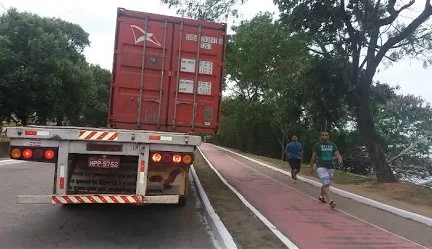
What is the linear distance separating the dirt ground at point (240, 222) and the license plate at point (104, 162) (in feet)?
6.90

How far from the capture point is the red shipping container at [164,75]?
11023mm

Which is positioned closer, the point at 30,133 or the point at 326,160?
the point at 30,133

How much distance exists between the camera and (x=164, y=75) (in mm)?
11203

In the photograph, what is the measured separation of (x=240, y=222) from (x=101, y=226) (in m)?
2.41

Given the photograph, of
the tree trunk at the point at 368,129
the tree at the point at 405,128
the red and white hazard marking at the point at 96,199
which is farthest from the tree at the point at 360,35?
the tree at the point at 405,128

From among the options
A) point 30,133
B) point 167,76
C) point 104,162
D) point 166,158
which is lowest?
point 104,162

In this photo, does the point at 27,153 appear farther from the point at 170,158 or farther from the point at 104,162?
the point at 170,158

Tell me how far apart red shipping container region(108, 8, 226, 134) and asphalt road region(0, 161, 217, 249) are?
188 cm

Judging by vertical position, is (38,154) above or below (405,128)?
below

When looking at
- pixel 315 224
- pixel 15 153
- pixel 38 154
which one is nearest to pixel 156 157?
pixel 38 154

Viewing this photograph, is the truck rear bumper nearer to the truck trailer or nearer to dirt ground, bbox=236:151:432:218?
the truck trailer

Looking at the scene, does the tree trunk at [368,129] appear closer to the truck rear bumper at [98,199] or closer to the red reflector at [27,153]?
the truck rear bumper at [98,199]

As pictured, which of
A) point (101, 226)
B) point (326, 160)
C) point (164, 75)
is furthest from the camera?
point (326, 160)

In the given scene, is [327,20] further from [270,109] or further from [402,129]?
[402,129]
